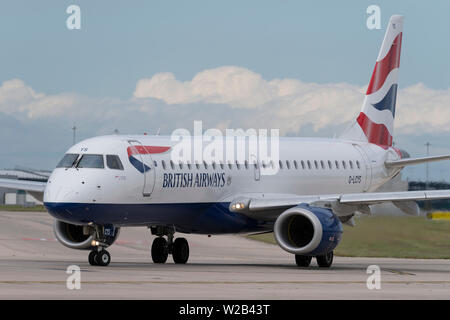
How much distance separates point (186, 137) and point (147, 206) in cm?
375

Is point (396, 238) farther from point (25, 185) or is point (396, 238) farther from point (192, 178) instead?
point (25, 185)

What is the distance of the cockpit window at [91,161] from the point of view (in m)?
28.8

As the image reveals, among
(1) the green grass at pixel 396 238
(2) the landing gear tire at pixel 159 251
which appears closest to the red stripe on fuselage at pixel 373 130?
(1) the green grass at pixel 396 238

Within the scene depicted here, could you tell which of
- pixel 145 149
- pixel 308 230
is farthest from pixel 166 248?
pixel 308 230

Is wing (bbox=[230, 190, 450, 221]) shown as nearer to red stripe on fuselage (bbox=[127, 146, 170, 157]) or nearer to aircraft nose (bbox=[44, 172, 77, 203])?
red stripe on fuselage (bbox=[127, 146, 170, 157])

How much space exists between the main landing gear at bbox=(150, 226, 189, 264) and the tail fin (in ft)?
33.3

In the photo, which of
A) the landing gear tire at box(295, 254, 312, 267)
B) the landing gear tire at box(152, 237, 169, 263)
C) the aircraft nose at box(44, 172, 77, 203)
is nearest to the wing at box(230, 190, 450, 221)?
the landing gear tire at box(295, 254, 312, 267)

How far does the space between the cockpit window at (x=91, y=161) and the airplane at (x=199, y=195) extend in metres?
0.03

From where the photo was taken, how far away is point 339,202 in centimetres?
3169

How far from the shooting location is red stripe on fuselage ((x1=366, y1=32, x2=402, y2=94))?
41.3 metres

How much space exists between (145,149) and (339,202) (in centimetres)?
624
